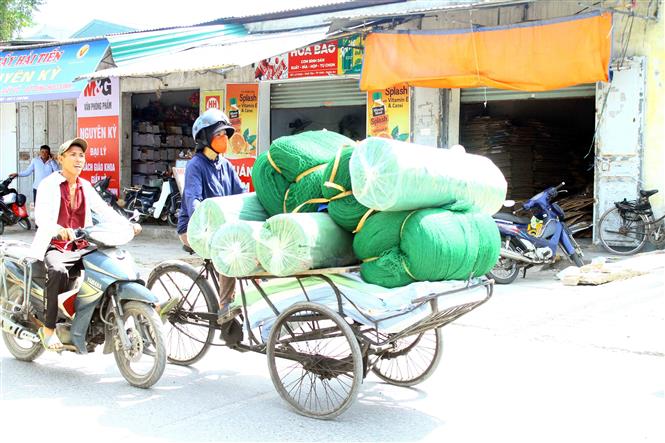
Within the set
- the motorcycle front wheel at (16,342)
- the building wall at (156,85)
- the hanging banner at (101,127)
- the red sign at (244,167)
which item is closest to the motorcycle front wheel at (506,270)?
the motorcycle front wheel at (16,342)

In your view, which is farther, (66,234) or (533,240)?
(533,240)

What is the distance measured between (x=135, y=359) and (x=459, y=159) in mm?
2350

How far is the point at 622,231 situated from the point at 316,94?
6038 mm

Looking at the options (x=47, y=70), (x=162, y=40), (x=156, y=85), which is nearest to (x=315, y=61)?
(x=162, y=40)

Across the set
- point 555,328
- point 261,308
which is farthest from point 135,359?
point 555,328

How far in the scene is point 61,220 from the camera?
5090mm

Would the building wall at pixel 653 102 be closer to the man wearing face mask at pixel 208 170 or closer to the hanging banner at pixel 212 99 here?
the man wearing face mask at pixel 208 170

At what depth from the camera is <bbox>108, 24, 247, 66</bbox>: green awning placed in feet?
43.3

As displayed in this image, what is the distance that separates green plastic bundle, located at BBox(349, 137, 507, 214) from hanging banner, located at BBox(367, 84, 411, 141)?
25.8 ft

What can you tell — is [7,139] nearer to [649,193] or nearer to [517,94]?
[517,94]

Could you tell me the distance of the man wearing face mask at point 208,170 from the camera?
16.8 ft

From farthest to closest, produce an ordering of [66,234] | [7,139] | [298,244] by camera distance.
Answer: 1. [7,139]
2. [66,234]
3. [298,244]

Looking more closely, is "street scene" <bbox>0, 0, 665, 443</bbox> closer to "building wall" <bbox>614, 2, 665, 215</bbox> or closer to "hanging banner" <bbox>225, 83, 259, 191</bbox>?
"building wall" <bbox>614, 2, 665, 215</bbox>

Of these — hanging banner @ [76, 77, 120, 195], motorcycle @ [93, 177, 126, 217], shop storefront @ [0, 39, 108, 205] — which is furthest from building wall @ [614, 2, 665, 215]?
hanging banner @ [76, 77, 120, 195]
